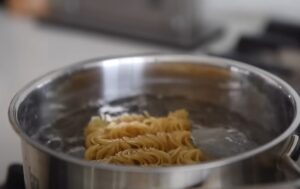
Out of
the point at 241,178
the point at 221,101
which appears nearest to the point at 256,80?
the point at 221,101

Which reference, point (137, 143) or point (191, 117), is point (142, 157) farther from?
point (191, 117)

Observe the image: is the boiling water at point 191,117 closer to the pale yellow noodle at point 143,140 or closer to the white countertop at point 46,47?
the pale yellow noodle at point 143,140

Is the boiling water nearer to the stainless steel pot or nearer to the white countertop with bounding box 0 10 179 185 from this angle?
the stainless steel pot

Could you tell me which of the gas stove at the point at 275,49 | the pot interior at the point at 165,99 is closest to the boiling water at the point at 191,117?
the pot interior at the point at 165,99

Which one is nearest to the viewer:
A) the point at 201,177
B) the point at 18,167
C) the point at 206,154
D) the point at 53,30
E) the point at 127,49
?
the point at 201,177

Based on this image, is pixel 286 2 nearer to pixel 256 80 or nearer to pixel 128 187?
pixel 256 80
